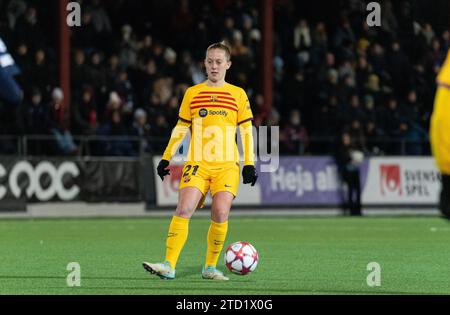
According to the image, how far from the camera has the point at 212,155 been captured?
11.1m

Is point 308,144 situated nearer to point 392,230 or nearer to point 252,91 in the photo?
point 252,91

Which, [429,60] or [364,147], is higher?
[429,60]

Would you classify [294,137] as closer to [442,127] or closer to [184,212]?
[184,212]

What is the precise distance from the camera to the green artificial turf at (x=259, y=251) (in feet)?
35.3

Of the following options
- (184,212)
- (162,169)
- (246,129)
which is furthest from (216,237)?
(246,129)

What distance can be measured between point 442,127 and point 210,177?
173 inches

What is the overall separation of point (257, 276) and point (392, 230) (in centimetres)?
850

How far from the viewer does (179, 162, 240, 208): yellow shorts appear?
36.4 feet

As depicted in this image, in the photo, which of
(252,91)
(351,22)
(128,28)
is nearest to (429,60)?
(351,22)

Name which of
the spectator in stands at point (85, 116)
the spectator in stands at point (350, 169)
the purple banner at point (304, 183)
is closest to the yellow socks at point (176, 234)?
the spectator in stands at point (85, 116)

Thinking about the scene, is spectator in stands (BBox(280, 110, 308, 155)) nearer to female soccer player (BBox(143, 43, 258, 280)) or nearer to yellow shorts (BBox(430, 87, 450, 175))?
female soccer player (BBox(143, 43, 258, 280))

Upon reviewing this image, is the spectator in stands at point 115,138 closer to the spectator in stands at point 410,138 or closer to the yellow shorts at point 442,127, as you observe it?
the spectator in stands at point 410,138

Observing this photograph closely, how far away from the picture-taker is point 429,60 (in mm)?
27688

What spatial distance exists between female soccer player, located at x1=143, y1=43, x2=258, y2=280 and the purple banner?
13.1 meters
